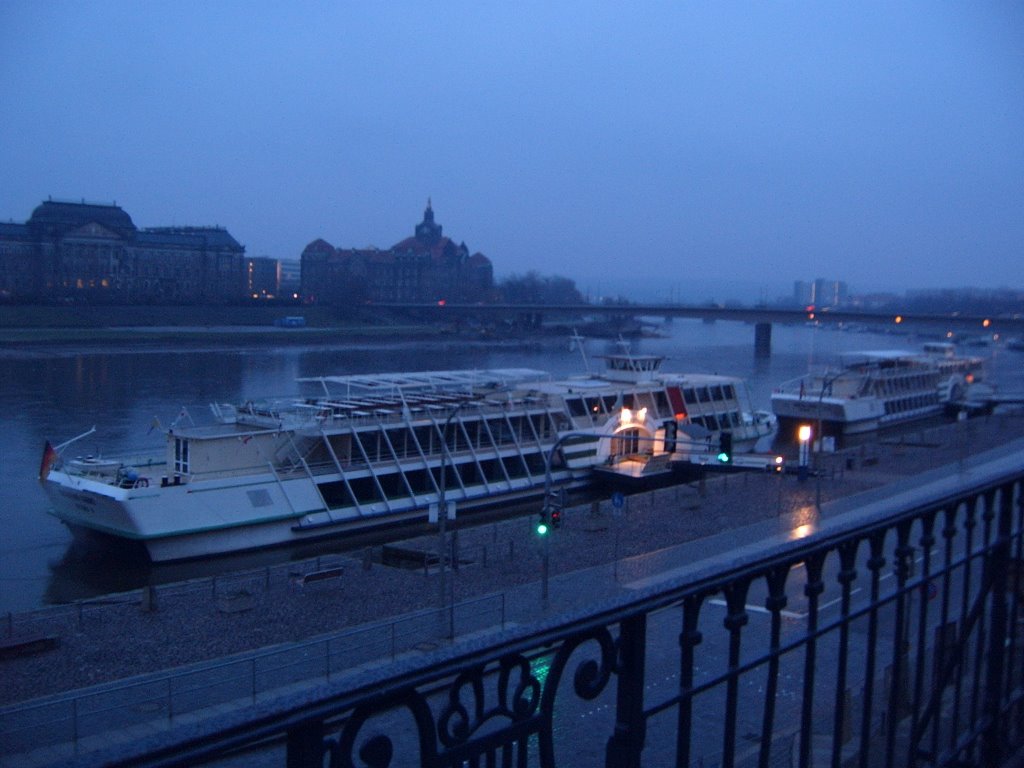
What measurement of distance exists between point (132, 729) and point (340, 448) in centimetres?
704

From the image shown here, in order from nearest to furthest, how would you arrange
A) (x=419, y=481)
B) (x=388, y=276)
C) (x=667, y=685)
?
1. (x=667, y=685)
2. (x=419, y=481)
3. (x=388, y=276)

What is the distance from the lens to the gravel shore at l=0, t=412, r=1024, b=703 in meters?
6.79

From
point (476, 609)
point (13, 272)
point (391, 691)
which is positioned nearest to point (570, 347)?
point (13, 272)

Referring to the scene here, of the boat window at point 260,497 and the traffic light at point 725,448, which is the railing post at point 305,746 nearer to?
the traffic light at point 725,448

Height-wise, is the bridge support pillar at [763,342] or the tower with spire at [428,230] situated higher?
the tower with spire at [428,230]

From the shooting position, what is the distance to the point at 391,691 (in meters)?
0.90

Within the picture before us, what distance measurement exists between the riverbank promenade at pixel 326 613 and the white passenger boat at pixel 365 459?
890mm

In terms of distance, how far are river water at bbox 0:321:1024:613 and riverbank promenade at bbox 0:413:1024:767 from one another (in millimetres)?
1714

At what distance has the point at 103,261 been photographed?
113 feet

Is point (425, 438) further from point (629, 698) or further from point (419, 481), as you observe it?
point (629, 698)

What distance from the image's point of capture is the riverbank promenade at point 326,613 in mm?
5496

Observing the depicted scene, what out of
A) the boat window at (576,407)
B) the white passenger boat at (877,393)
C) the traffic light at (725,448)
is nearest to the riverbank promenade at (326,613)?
the traffic light at (725,448)

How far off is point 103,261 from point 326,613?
29.9m

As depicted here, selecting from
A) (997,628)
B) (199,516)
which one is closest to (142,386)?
(199,516)
